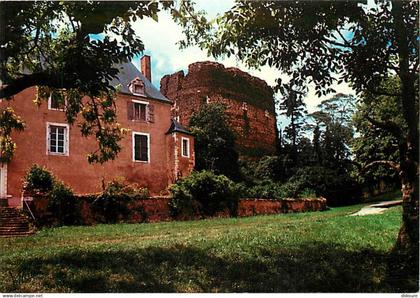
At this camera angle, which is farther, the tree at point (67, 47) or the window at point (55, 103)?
the window at point (55, 103)

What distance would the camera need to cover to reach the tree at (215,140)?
5.54m

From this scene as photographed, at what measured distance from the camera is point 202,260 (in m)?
4.48

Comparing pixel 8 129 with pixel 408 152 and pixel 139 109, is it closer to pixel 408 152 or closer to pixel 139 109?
pixel 139 109

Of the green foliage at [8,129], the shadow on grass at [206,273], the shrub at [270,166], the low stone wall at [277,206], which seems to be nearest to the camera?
the shadow on grass at [206,273]

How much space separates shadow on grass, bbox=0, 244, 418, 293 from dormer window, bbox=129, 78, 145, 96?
1.82 m

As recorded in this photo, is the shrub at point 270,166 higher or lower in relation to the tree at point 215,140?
→ lower

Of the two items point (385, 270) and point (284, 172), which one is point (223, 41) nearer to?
point (284, 172)

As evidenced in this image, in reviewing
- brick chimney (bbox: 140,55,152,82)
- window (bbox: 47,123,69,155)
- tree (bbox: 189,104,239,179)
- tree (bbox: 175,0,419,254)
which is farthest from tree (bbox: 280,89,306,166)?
window (bbox: 47,123,69,155)

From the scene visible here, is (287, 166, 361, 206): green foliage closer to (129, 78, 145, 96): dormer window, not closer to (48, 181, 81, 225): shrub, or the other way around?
(129, 78, 145, 96): dormer window

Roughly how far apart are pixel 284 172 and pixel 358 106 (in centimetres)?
110

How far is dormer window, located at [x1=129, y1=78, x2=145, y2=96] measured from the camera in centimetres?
532

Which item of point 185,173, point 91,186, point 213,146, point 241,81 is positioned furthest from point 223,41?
point 91,186

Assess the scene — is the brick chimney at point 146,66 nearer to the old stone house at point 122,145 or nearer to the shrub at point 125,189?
the old stone house at point 122,145

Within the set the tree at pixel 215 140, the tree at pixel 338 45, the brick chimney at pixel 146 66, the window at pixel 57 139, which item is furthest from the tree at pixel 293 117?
the window at pixel 57 139
